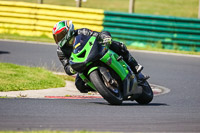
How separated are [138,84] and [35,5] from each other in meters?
11.3

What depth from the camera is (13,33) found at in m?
19.7

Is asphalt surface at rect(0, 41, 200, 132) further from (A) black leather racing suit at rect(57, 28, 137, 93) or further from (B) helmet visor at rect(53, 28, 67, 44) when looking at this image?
(B) helmet visor at rect(53, 28, 67, 44)

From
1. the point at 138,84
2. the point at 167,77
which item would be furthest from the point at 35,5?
the point at 138,84

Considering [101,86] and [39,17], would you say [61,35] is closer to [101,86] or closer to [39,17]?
[101,86]

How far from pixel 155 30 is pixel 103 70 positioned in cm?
1038

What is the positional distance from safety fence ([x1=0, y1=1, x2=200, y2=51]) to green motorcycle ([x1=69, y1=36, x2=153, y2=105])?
31.4 ft

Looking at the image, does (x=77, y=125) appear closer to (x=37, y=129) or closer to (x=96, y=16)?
(x=37, y=129)

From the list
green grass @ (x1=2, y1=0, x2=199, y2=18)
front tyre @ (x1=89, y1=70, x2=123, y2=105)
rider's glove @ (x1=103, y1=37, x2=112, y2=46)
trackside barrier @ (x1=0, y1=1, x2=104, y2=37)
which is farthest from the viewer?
green grass @ (x1=2, y1=0, x2=199, y2=18)

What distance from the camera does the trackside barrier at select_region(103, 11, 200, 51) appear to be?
695 inches

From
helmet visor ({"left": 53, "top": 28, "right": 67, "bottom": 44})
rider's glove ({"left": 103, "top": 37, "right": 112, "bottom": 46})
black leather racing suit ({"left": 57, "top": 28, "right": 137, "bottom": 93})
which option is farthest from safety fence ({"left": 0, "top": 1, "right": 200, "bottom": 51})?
helmet visor ({"left": 53, "top": 28, "right": 67, "bottom": 44})

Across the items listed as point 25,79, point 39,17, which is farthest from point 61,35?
point 39,17

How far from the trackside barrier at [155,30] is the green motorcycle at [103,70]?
9.55m

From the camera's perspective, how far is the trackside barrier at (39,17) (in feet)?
61.3

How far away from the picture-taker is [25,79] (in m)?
11.4
